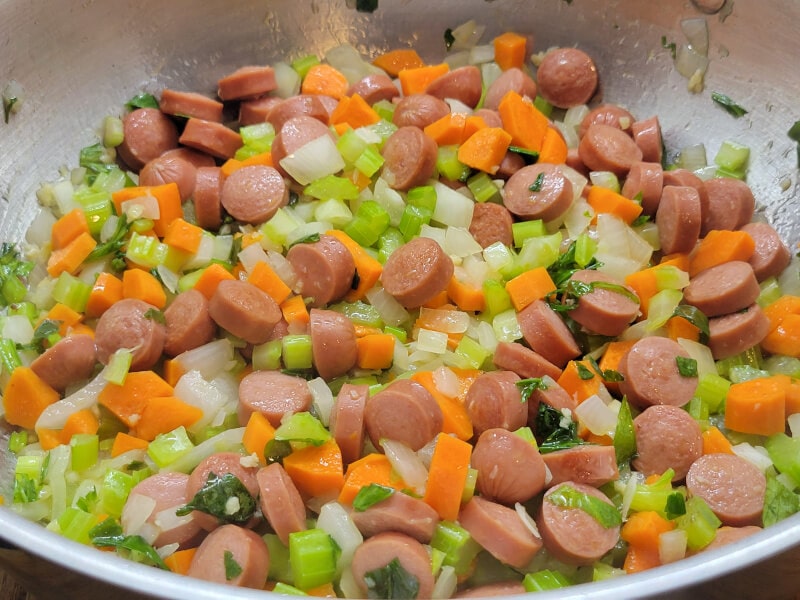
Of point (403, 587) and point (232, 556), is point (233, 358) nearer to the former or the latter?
point (232, 556)

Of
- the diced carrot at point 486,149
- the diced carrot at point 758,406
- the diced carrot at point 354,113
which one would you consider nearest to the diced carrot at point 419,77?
the diced carrot at point 354,113

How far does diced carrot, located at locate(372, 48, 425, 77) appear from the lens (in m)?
3.75

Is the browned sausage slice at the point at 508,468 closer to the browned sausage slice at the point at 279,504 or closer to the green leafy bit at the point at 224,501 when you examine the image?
the browned sausage slice at the point at 279,504

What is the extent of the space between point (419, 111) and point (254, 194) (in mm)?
881

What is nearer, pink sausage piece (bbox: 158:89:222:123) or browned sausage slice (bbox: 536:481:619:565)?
browned sausage slice (bbox: 536:481:619:565)

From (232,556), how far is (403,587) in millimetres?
512

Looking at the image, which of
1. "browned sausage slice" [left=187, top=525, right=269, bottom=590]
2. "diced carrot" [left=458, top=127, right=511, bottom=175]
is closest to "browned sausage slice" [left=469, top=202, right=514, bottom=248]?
"diced carrot" [left=458, top=127, right=511, bottom=175]

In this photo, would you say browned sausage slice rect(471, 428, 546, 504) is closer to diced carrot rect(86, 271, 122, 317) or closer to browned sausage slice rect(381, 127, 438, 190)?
browned sausage slice rect(381, 127, 438, 190)

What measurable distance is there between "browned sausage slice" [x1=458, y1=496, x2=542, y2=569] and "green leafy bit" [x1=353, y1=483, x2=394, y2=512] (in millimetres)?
281

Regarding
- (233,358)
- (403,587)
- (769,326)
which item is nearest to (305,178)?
(233,358)

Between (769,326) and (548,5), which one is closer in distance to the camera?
(769,326)

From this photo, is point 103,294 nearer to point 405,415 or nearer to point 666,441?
point 405,415

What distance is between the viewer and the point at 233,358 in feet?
9.31

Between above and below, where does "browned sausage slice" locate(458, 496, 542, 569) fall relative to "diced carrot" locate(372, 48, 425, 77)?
below
